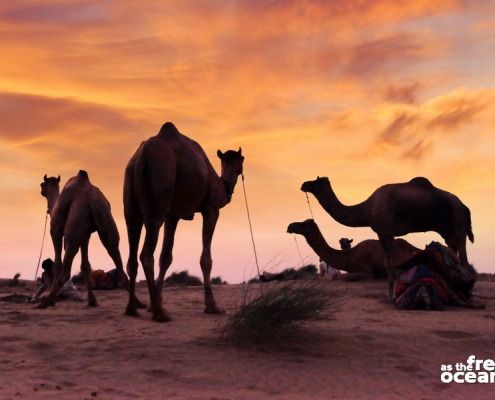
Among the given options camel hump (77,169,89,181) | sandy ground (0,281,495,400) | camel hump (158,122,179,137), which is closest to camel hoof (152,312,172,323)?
sandy ground (0,281,495,400)

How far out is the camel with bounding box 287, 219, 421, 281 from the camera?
1588 centimetres

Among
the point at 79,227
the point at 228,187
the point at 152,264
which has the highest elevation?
the point at 228,187

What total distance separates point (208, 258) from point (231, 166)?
206 centimetres

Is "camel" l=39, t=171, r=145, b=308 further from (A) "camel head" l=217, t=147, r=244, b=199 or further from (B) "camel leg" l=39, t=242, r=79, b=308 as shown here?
(A) "camel head" l=217, t=147, r=244, b=199

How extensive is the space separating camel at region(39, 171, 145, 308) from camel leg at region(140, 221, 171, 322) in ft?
9.03

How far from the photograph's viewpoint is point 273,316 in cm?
791

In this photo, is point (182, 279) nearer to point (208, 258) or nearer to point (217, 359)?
point (208, 258)

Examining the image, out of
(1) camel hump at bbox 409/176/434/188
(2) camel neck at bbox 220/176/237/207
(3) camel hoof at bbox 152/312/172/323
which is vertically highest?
(1) camel hump at bbox 409/176/434/188

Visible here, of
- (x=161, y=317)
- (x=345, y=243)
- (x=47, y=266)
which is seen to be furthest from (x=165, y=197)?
(x=345, y=243)

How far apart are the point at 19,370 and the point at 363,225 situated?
32.5ft

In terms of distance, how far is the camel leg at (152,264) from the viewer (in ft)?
30.1

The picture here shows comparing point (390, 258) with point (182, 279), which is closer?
point (390, 258)

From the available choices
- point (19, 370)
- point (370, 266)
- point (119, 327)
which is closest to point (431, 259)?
point (370, 266)

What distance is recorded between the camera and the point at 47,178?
1446 cm
